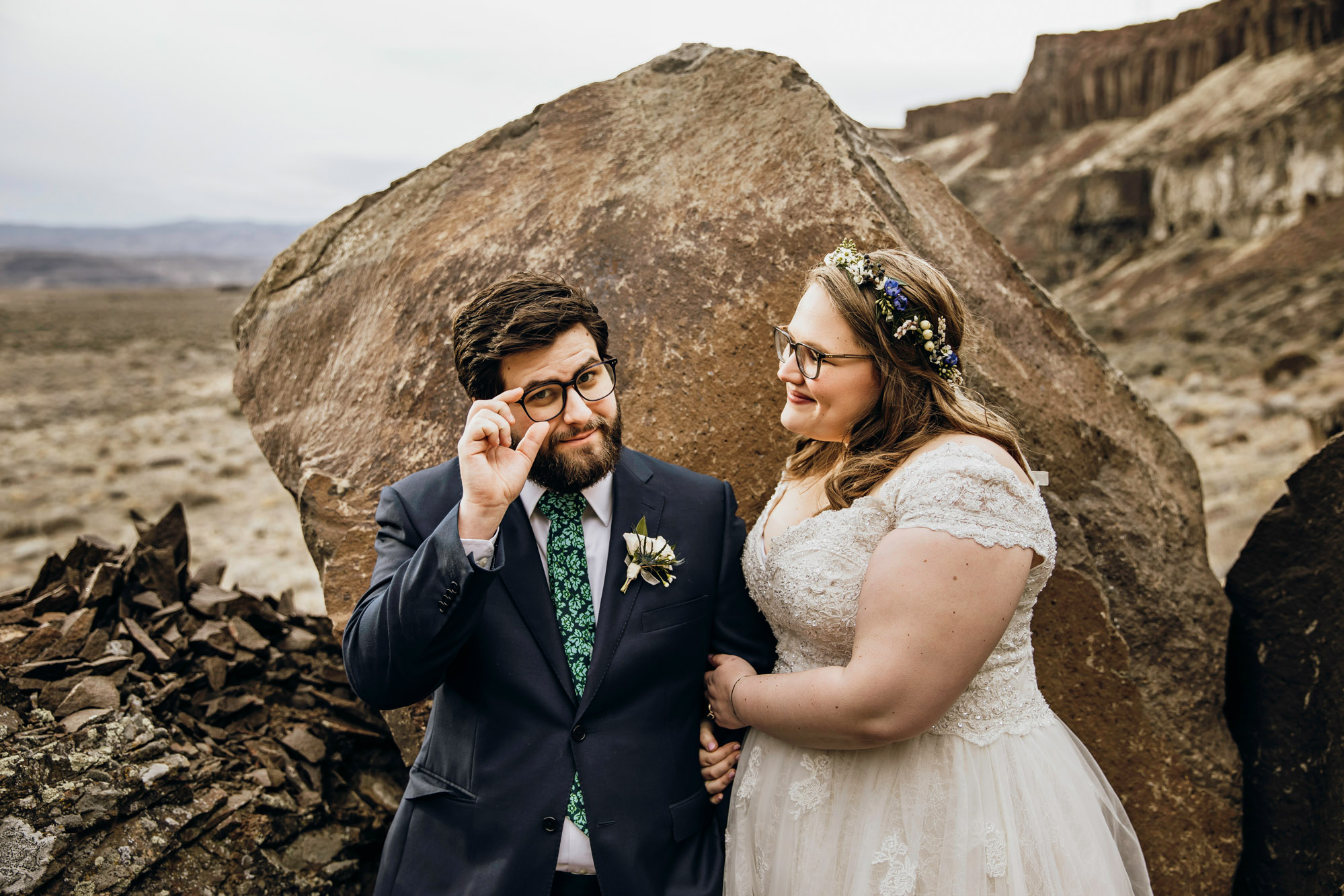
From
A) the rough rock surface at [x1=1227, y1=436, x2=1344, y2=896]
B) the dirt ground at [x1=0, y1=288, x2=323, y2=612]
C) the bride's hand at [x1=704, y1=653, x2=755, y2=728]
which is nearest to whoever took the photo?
the bride's hand at [x1=704, y1=653, x2=755, y2=728]

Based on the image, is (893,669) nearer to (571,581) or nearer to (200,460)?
(571,581)

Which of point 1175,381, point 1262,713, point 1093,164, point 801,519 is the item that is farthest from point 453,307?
point 1093,164

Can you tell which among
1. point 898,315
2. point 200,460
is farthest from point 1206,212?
point 898,315

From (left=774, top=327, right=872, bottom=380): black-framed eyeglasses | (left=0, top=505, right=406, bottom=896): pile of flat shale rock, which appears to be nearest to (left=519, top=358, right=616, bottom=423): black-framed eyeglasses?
(left=774, top=327, right=872, bottom=380): black-framed eyeglasses

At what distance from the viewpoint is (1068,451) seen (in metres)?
3.31

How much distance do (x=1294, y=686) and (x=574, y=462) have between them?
116 inches

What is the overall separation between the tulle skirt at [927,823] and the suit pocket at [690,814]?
0.11 m

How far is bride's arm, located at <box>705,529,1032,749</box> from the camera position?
1835mm

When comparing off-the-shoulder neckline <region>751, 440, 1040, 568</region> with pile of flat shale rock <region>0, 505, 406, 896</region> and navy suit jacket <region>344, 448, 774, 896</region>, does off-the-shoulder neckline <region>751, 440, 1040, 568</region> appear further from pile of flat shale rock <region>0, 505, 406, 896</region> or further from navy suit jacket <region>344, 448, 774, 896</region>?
pile of flat shale rock <region>0, 505, 406, 896</region>

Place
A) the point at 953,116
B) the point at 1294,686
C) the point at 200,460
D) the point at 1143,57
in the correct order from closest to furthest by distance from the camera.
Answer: the point at 1294,686
the point at 200,460
the point at 1143,57
the point at 953,116

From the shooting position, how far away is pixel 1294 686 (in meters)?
3.22

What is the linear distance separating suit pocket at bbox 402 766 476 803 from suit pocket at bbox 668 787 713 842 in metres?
0.52

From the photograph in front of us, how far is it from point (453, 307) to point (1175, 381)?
19242 mm

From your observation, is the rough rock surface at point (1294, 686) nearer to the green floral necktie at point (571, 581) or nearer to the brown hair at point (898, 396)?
the brown hair at point (898, 396)
